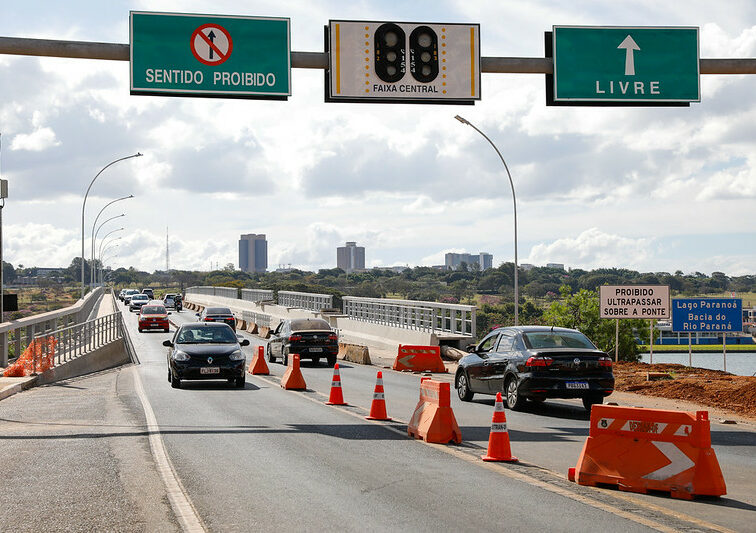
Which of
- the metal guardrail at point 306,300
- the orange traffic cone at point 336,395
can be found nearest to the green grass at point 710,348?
the metal guardrail at point 306,300

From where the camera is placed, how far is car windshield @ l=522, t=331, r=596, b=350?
17.0 meters

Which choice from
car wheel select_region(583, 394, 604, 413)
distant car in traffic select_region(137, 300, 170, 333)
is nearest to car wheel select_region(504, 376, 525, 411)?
car wheel select_region(583, 394, 604, 413)

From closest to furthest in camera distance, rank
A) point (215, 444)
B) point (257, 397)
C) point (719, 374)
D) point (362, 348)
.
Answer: point (215, 444), point (257, 397), point (719, 374), point (362, 348)

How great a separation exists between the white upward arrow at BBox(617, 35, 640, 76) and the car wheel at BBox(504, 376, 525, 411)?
617cm

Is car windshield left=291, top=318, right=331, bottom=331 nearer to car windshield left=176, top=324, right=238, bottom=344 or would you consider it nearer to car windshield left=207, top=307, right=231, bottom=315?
car windshield left=176, top=324, right=238, bottom=344

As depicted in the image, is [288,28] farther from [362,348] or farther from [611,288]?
[362,348]

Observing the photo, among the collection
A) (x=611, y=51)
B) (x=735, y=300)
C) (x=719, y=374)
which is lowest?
(x=719, y=374)

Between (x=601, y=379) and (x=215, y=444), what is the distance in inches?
305

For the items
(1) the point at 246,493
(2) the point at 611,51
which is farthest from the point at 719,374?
(1) the point at 246,493

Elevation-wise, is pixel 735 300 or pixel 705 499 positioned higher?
pixel 735 300

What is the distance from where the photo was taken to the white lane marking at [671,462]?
8945 millimetres

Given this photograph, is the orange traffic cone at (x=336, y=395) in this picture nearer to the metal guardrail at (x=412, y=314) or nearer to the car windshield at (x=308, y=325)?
the car windshield at (x=308, y=325)

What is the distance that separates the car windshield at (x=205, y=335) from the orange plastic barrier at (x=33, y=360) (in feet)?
11.2

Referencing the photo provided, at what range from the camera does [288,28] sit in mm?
16219
